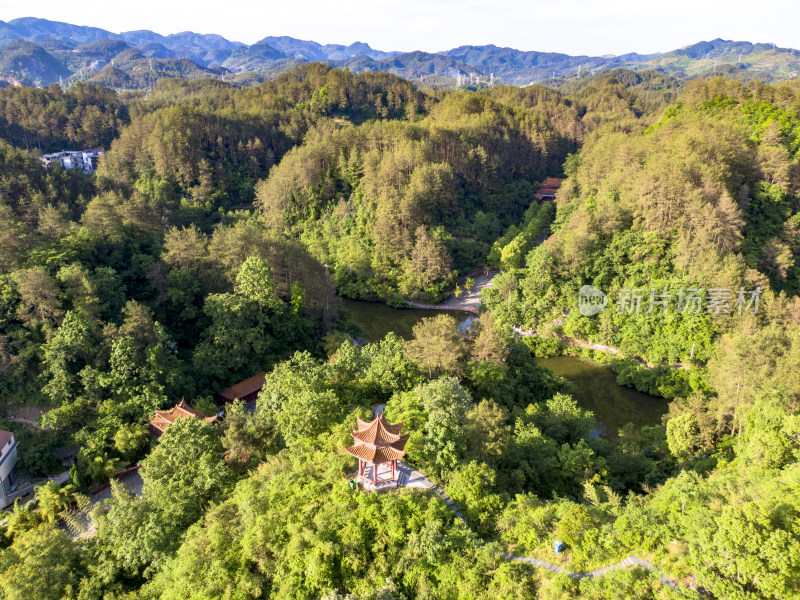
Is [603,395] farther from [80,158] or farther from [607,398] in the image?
[80,158]

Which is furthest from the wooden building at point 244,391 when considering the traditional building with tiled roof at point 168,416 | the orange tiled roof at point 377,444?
the orange tiled roof at point 377,444

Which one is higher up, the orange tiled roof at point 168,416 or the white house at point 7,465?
the orange tiled roof at point 168,416

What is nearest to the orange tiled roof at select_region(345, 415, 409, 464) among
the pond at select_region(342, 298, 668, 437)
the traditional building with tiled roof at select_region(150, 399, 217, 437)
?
the traditional building with tiled roof at select_region(150, 399, 217, 437)

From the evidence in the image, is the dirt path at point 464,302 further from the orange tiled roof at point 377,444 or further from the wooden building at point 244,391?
the orange tiled roof at point 377,444

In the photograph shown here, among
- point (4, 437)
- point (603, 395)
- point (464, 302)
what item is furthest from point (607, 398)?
point (4, 437)

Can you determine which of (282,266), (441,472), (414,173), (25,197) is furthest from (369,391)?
(25,197)

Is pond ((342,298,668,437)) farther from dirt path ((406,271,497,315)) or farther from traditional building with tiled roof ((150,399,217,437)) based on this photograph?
traditional building with tiled roof ((150,399,217,437))

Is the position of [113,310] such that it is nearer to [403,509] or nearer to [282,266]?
[282,266]
